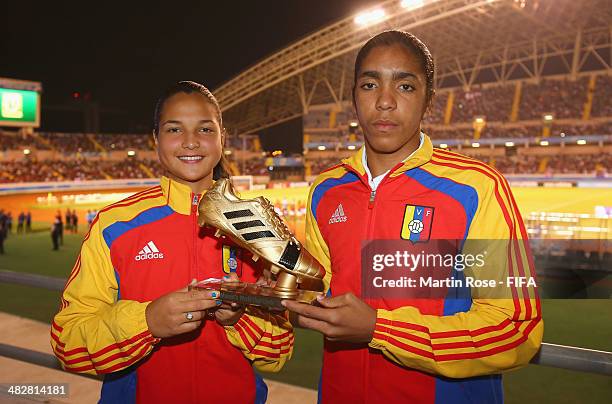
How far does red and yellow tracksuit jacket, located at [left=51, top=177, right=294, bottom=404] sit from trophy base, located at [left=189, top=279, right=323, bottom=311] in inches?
12.8

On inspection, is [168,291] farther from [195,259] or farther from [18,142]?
[18,142]

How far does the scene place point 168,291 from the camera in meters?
1.82

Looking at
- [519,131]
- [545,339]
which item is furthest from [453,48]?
[545,339]

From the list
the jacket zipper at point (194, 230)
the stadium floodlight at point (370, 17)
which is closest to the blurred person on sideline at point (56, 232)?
the jacket zipper at point (194, 230)

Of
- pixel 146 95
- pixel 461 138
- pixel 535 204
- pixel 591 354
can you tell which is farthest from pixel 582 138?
pixel 591 354

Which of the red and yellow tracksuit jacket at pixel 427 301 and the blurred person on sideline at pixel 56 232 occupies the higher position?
the red and yellow tracksuit jacket at pixel 427 301

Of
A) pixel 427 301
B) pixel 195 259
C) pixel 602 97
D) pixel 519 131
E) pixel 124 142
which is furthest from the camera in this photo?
pixel 124 142

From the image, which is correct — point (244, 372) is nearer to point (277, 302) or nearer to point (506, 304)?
point (277, 302)

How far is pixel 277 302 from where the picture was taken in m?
1.33

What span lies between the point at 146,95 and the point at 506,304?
5058 centimetres

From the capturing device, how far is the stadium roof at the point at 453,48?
105 feet

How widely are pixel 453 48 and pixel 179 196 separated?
4038 centimetres

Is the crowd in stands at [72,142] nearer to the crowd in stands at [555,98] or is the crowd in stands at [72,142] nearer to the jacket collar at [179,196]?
the crowd in stands at [555,98]

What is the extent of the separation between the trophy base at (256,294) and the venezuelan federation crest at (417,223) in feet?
1.32
